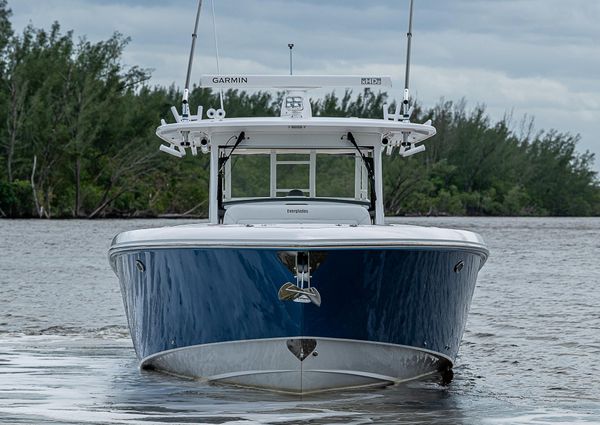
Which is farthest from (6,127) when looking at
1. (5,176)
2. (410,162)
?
(410,162)

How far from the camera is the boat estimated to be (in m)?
11.3

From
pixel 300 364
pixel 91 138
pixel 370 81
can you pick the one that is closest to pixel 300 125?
pixel 370 81

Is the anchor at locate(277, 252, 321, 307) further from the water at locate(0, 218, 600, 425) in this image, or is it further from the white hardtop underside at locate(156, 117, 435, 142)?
the white hardtop underside at locate(156, 117, 435, 142)

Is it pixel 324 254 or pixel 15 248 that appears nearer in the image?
pixel 324 254

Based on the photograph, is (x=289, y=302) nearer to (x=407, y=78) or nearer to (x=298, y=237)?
(x=298, y=237)

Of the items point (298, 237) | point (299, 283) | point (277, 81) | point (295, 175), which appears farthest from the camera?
point (277, 81)

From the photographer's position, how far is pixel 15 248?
4134cm

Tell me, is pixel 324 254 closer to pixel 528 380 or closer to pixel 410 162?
pixel 528 380

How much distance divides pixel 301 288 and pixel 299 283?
0.17 ft

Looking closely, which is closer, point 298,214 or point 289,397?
point 289,397

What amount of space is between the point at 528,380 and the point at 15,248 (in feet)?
95.8

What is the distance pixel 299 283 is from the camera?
11.2 m

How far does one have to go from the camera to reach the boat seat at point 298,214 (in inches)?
537

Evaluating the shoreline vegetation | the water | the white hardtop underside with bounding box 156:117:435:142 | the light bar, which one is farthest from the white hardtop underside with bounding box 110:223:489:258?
the shoreline vegetation
